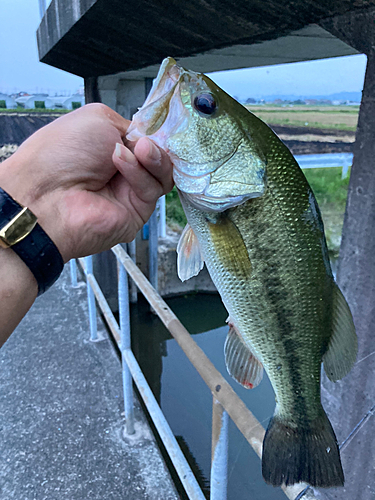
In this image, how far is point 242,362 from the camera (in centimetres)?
107

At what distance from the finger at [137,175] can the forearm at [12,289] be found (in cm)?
39

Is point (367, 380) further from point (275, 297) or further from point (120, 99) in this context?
point (120, 99)

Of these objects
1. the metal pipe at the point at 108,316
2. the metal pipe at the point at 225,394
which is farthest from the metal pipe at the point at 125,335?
the metal pipe at the point at 225,394

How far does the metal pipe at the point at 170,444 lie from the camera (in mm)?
1594

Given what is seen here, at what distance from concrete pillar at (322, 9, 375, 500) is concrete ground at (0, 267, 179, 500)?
3.69 feet

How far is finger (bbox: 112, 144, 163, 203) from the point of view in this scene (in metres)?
1.00

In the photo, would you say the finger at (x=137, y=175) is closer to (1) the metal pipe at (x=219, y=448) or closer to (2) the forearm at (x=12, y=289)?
(2) the forearm at (x=12, y=289)

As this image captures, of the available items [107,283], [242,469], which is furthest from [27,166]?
[107,283]

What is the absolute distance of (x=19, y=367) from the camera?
3.27 metres

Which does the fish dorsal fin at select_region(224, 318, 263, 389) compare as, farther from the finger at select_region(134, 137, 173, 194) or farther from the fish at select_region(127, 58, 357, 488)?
the finger at select_region(134, 137, 173, 194)

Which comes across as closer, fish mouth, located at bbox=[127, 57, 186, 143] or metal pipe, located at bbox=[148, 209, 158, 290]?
fish mouth, located at bbox=[127, 57, 186, 143]

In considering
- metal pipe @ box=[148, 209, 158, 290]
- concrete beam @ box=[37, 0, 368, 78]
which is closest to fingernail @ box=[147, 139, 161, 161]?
concrete beam @ box=[37, 0, 368, 78]

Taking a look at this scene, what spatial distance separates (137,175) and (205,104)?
0.26 metres

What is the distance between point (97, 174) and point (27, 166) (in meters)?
0.21
